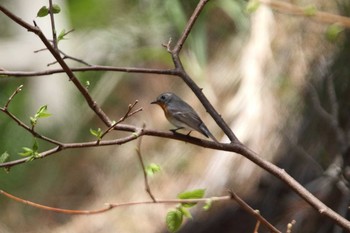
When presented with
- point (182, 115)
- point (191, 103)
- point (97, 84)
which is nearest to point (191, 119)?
point (182, 115)

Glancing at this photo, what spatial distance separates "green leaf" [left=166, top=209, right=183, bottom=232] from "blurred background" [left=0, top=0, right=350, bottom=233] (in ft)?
3.34

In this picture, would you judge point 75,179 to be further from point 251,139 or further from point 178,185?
point 251,139

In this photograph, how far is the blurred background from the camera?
263 centimetres

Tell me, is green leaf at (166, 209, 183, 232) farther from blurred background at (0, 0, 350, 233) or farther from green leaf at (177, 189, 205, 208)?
blurred background at (0, 0, 350, 233)

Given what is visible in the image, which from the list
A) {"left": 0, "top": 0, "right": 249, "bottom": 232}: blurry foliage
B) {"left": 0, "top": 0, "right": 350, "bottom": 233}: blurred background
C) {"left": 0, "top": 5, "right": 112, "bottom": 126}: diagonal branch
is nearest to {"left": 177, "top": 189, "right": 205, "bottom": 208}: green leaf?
{"left": 0, "top": 5, "right": 112, "bottom": 126}: diagonal branch

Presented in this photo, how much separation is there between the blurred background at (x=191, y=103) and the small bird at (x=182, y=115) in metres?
0.59

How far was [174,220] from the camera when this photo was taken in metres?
1.14

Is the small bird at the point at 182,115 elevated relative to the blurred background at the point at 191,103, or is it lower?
elevated

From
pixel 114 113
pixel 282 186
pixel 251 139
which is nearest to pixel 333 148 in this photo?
pixel 282 186

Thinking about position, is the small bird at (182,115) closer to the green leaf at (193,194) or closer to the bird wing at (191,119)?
the bird wing at (191,119)

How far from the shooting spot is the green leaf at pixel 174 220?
1141mm

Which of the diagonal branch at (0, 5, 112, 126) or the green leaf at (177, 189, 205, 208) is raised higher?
the diagonal branch at (0, 5, 112, 126)

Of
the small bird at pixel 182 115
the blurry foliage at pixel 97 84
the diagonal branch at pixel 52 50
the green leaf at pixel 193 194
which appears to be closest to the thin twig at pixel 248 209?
the green leaf at pixel 193 194

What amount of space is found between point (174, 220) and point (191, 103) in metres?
2.88
